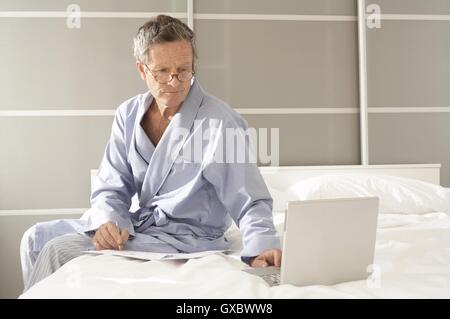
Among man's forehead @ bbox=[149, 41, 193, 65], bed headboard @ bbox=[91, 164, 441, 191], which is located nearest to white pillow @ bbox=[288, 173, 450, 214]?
bed headboard @ bbox=[91, 164, 441, 191]

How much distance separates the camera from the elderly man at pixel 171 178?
147 centimetres

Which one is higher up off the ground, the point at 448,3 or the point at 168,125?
the point at 448,3

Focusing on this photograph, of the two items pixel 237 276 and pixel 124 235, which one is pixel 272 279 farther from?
pixel 124 235

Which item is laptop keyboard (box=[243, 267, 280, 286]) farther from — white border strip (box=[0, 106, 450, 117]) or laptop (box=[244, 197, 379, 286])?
white border strip (box=[0, 106, 450, 117])

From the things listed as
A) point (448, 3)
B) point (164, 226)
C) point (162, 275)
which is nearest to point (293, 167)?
point (448, 3)

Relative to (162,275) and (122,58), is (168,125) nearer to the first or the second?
(162,275)

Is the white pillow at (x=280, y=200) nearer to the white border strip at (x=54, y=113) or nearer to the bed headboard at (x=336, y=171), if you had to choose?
the bed headboard at (x=336, y=171)

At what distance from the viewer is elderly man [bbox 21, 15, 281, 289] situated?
4.83 feet

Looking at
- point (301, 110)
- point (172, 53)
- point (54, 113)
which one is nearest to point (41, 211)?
point (54, 113)

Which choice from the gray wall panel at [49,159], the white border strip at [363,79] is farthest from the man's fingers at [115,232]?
the white border strip at [363,79]

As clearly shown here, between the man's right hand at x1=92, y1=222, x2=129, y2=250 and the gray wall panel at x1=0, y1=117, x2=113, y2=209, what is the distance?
1.61 m

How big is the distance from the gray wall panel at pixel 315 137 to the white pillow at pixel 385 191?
445 mm

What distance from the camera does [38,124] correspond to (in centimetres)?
300
